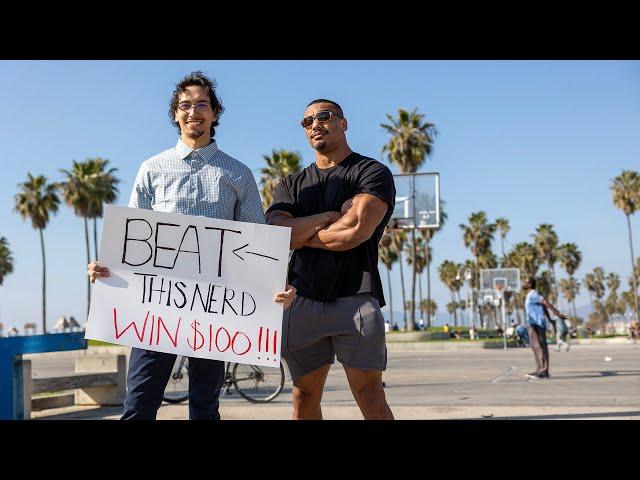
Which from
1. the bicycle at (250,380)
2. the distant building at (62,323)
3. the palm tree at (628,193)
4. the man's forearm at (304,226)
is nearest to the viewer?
the man's forearm at (304,226)

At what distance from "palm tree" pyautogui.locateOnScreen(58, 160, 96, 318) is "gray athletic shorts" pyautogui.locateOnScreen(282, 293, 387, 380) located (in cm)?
5422

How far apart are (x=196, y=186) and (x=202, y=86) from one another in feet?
1.73

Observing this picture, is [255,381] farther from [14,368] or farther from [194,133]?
[194,133]

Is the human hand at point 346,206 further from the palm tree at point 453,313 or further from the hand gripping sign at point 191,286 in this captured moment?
the palm tree at point 453,313

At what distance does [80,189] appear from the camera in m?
55.2

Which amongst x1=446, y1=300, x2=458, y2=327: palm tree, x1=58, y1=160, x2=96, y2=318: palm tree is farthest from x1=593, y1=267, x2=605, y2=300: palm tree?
x1=58, y1=160, x2=96, y2=318: palm tree

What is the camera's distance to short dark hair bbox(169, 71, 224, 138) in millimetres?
3752

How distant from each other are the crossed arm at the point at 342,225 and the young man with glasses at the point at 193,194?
0.22m

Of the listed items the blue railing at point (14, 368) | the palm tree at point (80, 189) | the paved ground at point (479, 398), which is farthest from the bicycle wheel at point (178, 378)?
the palm tree at point (80, 189)

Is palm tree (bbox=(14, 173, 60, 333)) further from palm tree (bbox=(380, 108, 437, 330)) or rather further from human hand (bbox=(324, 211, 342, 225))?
human hand (bbox=(324, 211, 342, 225))

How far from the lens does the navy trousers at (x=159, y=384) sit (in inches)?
136

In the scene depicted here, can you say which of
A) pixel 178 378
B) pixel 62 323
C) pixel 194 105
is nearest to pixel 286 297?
pixel 194 105

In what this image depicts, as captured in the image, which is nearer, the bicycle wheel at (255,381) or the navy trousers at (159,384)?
the navy trousers at (159,384)

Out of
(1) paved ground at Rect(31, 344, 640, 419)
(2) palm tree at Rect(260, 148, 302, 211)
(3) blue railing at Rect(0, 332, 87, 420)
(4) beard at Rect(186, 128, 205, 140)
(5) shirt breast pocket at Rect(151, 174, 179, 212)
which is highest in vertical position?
(2) palm tree at Rect(260, 148, 302, 211)
